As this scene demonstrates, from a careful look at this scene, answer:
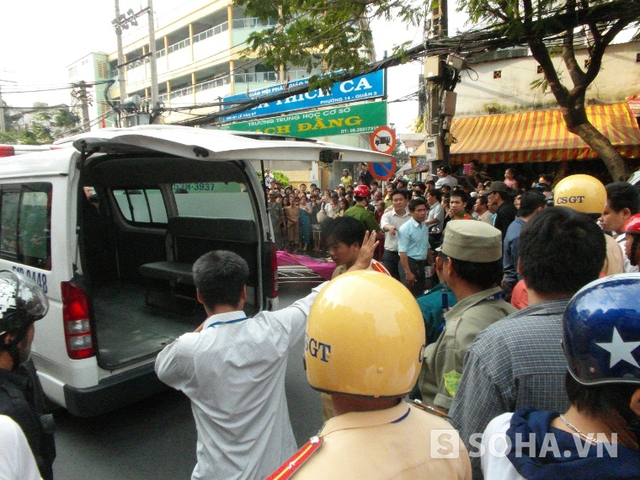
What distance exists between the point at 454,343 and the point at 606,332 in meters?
0.81

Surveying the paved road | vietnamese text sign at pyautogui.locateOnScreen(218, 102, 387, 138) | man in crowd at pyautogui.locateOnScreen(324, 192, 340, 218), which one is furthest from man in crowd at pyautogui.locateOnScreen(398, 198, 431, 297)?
vietnamese text sign at pyautogui.locateOnScreen(218, 102, 387, 138)

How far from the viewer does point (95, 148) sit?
2947 millimetres

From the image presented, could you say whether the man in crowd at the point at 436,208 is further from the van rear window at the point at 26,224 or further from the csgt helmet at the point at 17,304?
the csgt helmet at the point at 17,304

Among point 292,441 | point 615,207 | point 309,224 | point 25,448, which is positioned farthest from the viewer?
point 309,224

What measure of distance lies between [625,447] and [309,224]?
11.8m

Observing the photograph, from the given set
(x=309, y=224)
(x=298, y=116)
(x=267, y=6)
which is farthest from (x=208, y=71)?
(x=267, y=6)

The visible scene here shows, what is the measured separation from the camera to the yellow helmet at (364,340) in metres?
0.92

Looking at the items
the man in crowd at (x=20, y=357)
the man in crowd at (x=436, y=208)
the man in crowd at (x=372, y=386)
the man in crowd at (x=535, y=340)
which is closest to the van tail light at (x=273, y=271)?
the man in crowd at (x=20, y=357)

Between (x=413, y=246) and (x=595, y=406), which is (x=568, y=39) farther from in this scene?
(x=595, y=406)

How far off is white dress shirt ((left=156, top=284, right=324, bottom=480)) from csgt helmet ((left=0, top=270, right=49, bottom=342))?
502mm

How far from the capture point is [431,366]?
1.71 metres

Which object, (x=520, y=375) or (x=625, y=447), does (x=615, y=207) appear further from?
(x=625, y=447)

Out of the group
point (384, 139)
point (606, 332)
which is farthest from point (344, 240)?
point (384, 139)

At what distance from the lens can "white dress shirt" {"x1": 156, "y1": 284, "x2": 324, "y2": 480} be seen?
1.78 m
